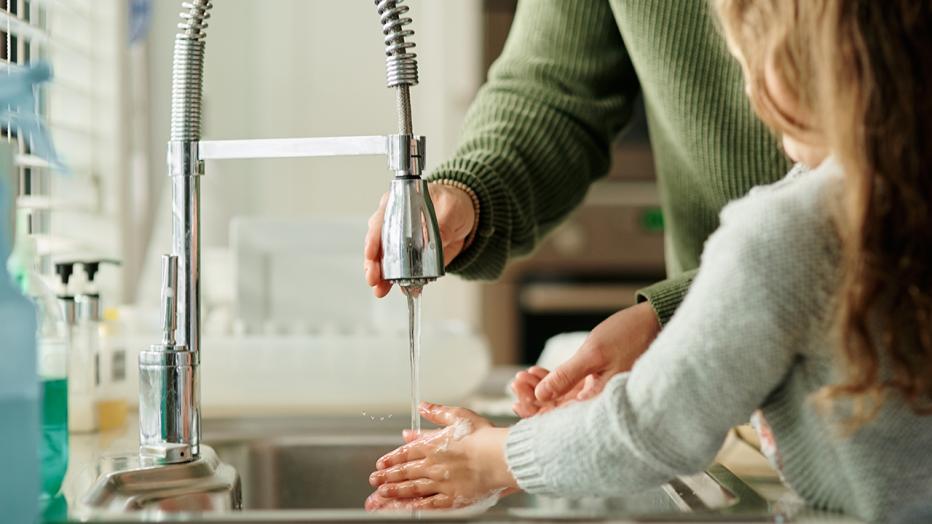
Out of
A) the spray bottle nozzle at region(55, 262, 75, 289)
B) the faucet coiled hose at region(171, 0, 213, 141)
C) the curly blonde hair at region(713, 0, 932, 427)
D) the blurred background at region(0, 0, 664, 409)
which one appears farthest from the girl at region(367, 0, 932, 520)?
the blurred background at region(0, 0, 664, 409)

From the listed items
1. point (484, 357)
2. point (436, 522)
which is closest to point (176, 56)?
point (436, 522)

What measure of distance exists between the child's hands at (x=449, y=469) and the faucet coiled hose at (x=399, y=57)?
229mm

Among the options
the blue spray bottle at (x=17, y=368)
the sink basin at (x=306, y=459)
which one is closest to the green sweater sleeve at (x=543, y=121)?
the sink basin at (x=306, y=459)

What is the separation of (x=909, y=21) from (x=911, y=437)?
234mm

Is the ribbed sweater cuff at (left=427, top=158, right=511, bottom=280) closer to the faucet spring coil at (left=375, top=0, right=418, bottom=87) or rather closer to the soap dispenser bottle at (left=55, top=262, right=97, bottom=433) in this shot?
the faucet spring coil at (left=375, top=0, right=418, bottom=87)

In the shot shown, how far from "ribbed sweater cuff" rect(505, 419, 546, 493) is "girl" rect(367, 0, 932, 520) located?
3cm

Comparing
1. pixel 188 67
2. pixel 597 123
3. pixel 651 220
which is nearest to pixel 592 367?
pixel 188 67

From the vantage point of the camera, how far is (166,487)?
880mm

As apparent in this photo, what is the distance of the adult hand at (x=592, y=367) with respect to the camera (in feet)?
2.93

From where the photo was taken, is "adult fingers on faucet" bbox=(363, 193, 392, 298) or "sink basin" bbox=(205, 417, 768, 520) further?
"sink basin" bbox=(205, 417, 768, 520)

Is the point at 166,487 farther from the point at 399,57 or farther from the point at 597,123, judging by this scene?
the point at 597,123

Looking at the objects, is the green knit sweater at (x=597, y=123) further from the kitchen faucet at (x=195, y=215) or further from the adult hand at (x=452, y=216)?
the kitchen faucet at (x=195, y=215)

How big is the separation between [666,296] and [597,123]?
425 millimetres

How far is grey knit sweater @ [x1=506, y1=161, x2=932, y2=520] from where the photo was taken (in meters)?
0.62
